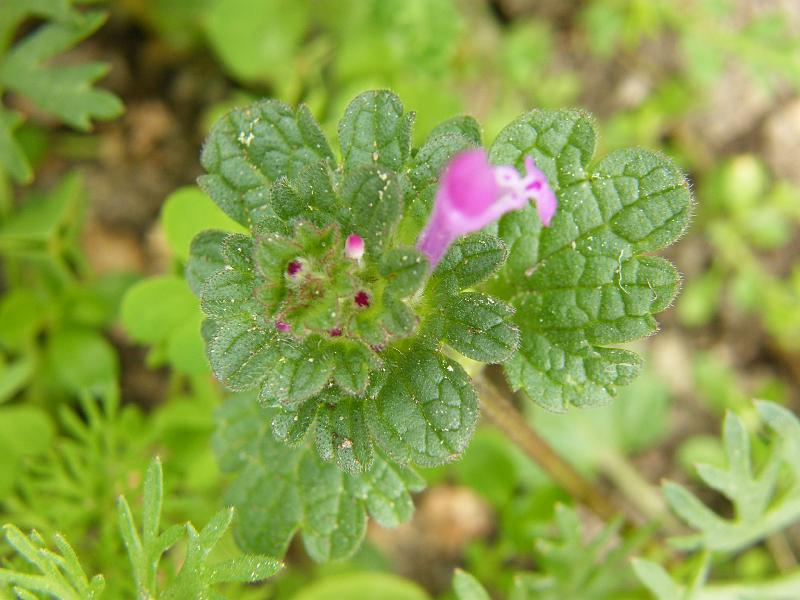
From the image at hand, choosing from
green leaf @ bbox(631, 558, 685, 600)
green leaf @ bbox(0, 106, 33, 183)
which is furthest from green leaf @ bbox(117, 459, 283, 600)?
green leaf @ bbox(0, 106, 33, 183)

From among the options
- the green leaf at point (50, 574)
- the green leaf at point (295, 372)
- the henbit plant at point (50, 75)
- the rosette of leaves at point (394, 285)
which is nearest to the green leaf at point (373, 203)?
the rosette of leaves at point (394, 285)

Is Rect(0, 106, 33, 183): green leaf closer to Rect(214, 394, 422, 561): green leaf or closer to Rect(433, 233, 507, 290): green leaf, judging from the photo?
Rect(214, 394, 422, 561): green leaf

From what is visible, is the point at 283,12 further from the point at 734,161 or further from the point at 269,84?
the point at 734,161

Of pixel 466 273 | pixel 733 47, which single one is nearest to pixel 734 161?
pixel 733 47

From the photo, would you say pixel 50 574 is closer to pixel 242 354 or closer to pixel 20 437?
pixel 242 354

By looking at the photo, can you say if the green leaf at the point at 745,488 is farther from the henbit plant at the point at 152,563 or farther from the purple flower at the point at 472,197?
the henbit plant at the point at 152,563
